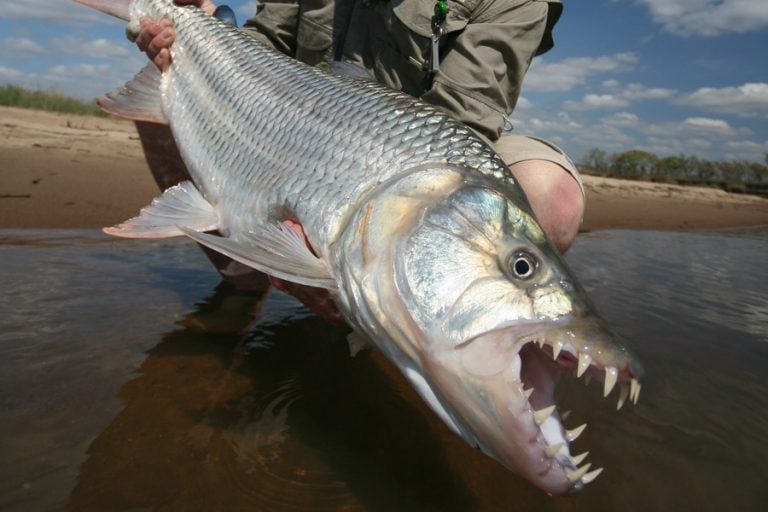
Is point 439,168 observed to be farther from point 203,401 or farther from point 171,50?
point 171,50

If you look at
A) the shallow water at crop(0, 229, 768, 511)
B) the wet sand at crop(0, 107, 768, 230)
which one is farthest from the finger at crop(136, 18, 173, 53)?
the wet sand at crop(0, 107, 768, 230)

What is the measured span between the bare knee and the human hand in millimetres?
2219

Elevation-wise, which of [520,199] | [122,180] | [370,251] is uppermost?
[520,199]

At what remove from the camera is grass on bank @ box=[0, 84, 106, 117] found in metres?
13.2

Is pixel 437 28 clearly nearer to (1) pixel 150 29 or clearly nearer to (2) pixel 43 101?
(1) pixel 150 29

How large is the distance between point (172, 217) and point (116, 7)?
173 centimetres

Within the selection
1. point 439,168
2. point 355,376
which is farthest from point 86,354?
point 439,168

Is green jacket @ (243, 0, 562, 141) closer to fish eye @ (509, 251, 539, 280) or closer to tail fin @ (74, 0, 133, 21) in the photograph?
tail fin @ (74, 0, 133, 21)

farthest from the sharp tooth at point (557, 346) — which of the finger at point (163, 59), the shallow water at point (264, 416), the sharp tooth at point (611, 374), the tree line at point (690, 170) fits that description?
the tree line at point (690, 170)

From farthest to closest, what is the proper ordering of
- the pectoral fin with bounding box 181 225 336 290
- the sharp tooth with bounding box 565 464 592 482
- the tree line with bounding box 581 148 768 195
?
the tree line with bounding box 581 148 768 195
the pectoral fin with bounding box 181 225 336 290
the sharp tooth with bounding box 565 464 592 482

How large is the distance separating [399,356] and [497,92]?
6.53 ft

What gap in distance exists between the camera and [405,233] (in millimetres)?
1830

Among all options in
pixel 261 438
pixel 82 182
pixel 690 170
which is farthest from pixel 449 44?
pixel 690 170

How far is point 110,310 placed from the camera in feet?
9.77
